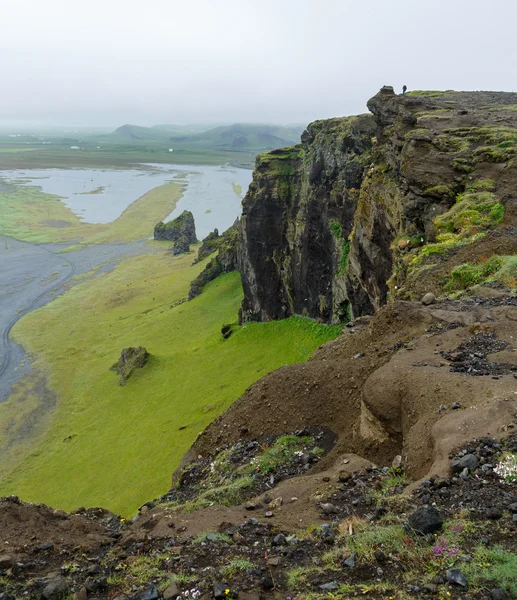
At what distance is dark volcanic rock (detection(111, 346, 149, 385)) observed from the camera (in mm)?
48938

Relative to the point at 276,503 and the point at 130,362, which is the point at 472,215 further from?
the point at 130,362

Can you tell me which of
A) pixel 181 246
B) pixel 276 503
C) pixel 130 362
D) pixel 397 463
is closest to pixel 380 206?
pixel 397 463

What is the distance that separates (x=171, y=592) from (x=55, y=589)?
228cm

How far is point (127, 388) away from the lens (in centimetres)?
4762

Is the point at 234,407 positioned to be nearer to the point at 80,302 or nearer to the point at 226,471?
the point at 226,471

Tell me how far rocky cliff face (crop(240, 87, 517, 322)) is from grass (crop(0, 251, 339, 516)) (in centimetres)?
587

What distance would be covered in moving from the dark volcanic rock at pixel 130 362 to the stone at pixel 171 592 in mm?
43881

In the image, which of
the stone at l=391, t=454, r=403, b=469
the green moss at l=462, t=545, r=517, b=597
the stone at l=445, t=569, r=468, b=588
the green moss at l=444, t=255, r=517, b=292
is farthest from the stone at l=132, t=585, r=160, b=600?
the green moss at l=444, t=255, r=517, b=292

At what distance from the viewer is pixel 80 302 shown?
79.4 metres

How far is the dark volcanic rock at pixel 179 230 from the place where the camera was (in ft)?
365

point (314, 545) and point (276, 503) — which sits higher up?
point (314, 545)

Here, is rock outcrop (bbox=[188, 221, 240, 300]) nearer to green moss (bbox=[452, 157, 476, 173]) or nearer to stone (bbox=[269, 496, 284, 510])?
green moss (bbox=[452, 157, 476, 173])

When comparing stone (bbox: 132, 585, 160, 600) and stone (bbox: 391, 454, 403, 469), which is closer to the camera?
stone (bbox: 132, 585, 160, 600)

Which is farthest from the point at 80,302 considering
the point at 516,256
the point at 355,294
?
the point at 516,256
